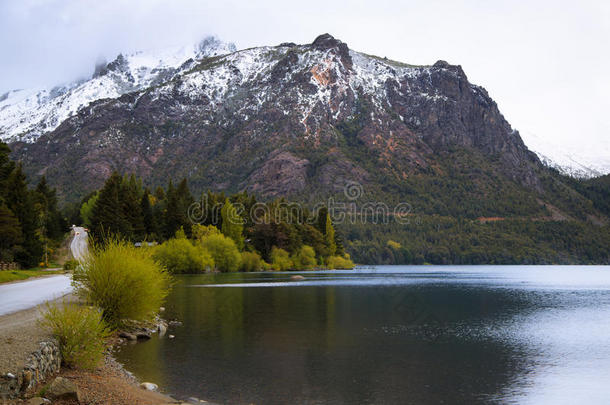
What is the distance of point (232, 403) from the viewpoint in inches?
644

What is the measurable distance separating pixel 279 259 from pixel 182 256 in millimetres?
31694

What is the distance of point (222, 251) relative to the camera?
335ft

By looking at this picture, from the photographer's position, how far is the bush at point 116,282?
84.8 ft

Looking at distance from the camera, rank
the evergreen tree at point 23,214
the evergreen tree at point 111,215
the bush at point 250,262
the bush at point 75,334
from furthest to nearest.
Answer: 1. the bush at point 250,262
2. the evergreen tree at point 111,215
3. the evergreen tree at point 23,214
4. the bush at point 75,334

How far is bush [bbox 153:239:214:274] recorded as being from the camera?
90.1 m

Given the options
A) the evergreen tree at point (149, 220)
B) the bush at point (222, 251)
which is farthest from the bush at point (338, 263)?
the evergreen tree at point (149, 220)

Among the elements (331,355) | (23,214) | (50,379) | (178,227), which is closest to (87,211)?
(178,227)

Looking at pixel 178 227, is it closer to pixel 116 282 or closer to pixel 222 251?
pixel 222 251

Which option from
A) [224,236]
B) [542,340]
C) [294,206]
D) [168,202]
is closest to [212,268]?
[224,236]

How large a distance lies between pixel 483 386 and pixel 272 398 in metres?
7.94

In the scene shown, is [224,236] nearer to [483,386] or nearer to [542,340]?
[542,340]

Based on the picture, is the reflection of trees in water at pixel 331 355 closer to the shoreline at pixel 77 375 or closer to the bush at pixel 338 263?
the shoreline at pixel 77 375

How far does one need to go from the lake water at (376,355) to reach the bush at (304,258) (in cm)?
7837

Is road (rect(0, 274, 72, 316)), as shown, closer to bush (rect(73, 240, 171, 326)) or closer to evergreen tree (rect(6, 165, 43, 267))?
bush (rect(73, 240, 171, 326))
